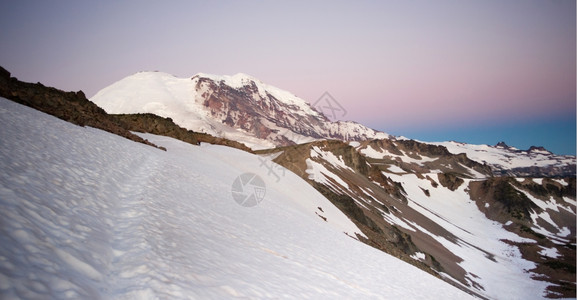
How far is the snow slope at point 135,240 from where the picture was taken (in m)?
4.25

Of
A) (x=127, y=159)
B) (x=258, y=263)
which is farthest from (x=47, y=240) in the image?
(x=127, y=159)

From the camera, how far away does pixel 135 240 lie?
6.05 m

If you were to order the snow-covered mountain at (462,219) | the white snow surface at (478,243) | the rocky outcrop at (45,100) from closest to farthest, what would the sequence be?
the rocky outcrop at (45,100) → the snow-covered mountain at (462,219) → the white snow surface at (478,243)

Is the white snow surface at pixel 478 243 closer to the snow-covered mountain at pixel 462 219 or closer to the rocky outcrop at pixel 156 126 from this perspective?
the snow-covered mountain at pixel 462 219

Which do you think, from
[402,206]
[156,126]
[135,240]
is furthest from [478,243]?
[135,240]

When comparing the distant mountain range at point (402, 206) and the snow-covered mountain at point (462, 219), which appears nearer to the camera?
the distant mountain range at point (402, 206)

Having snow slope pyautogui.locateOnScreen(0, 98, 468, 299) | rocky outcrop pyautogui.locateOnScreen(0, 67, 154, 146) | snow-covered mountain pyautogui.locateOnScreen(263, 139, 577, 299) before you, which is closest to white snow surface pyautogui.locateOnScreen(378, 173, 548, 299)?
snow-covered mountain pyautogui.locateOnScreen(263, 139, 577, 299)

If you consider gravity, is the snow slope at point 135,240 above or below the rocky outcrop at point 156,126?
below

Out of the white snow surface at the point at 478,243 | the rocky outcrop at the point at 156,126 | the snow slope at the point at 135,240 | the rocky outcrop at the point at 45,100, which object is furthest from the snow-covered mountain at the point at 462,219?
the rocky outcrop at the point at 45,100

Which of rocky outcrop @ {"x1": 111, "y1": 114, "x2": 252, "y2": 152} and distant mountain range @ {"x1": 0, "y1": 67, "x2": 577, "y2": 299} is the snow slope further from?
rocky outcrop @ {"x1": 111, "y1": 114, "x2": 252, "y2": 152}

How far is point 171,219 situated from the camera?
830 cm

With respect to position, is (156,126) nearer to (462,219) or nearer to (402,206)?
(402,206)

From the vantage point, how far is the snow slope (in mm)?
4254

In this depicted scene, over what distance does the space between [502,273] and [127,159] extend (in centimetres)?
7821
